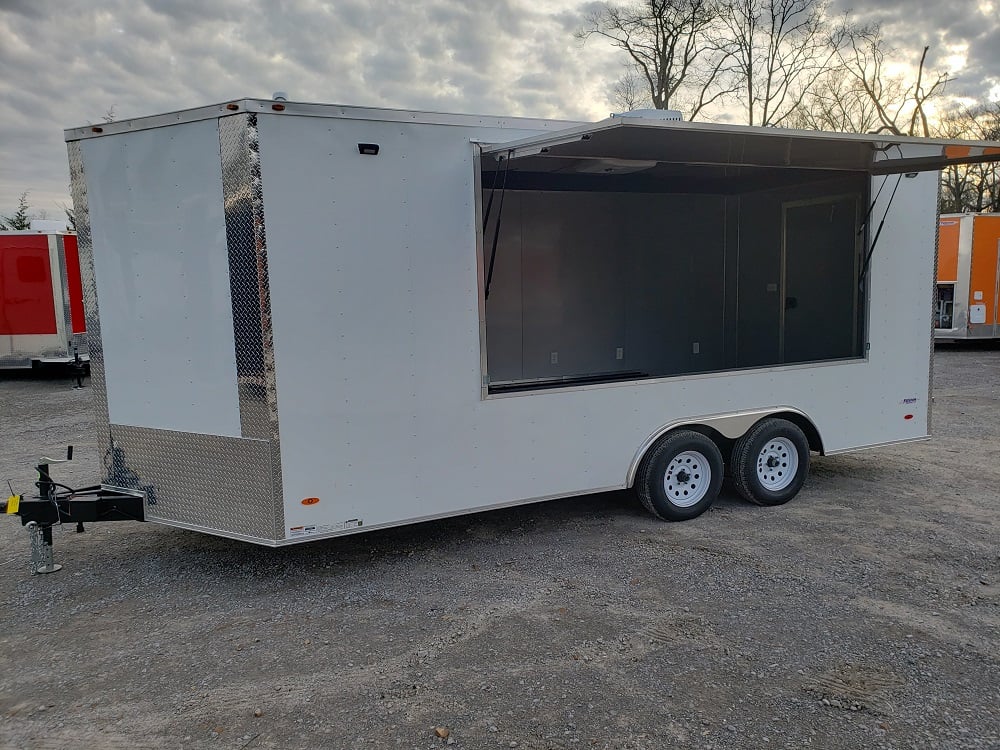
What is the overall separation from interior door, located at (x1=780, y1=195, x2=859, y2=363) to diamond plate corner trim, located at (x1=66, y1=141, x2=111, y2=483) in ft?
17.6

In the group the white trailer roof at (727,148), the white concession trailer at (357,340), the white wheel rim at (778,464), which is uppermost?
the white trailer roof at (727,148)

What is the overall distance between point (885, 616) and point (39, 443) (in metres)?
8.76

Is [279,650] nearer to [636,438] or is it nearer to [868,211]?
[636,438]

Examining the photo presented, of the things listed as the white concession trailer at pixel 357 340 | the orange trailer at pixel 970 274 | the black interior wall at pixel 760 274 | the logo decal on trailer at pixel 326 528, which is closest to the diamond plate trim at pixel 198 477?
the white concession trailer at pixel 357 340

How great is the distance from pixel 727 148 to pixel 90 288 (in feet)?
13.0

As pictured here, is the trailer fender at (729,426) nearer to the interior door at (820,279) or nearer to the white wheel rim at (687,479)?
the white wheel rim at (687,479)

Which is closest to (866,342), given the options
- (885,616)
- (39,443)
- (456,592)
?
(885,616)

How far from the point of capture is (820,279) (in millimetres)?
6543

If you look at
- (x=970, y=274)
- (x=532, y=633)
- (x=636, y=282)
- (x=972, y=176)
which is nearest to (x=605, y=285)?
(x=636, y=282)

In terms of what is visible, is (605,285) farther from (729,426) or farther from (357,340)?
(357,340)

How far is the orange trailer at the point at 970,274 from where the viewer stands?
1432cm

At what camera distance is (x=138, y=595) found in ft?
13.6

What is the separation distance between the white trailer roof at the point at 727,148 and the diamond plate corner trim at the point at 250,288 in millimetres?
1365

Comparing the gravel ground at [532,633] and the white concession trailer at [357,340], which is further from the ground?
the white concession trailer at [357,340]
